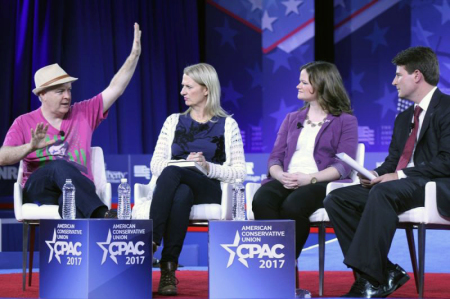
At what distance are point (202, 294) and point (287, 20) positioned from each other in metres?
4.71

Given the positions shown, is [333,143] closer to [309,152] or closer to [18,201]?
[309,152]

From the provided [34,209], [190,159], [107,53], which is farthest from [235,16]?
[34,209]

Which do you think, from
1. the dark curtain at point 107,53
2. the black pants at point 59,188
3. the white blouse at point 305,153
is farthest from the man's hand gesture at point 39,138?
the dark curtain at point 107,53

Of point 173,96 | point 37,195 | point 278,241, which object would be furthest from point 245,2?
point 278,241

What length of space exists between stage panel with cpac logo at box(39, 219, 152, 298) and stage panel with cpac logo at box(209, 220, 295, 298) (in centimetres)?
30

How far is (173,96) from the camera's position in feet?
27.2

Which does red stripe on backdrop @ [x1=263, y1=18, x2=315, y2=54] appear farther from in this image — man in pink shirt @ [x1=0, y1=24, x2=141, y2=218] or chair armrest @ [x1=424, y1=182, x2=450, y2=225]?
chair armrest @ [x1=424, y1=182, x2=450, y2=225]

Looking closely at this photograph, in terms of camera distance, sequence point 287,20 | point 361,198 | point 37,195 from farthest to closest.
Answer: point 287,20, point 37,195, point 361,198

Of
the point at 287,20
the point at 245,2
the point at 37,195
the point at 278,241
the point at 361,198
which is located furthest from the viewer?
the point at 245,2

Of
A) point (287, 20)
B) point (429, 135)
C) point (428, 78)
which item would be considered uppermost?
point (287, 20)

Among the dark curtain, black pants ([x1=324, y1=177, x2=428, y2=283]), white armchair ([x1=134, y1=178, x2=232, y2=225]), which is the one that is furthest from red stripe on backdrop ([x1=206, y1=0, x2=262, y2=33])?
black pants ([x1=324, y1=177, x2=428, y2=283])

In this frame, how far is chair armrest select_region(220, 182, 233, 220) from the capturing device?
350 centimetres

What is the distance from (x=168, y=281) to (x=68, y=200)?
621mm

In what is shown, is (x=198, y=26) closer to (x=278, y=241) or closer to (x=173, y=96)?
(x=173, y=96)
